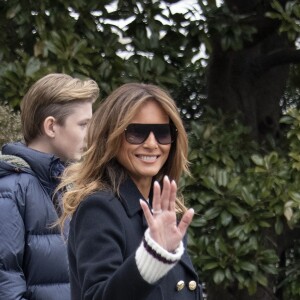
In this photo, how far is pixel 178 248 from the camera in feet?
7.22

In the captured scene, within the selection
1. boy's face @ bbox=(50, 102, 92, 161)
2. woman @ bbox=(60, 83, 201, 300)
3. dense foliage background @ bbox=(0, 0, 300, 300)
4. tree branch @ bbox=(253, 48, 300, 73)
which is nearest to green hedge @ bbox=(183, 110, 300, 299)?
dense foliage background @ bbox=(0, 0, 300, 300)

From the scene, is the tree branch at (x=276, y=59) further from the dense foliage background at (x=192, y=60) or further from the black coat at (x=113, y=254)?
the black coat at (x=113, y=254)

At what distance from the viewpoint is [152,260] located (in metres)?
A: 2.16

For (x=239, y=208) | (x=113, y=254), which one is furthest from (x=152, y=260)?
(x=239, y=208)

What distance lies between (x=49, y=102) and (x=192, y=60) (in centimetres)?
211

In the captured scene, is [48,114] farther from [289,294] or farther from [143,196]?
[289,294]

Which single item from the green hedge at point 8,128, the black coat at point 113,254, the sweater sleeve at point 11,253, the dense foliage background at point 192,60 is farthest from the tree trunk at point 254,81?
the black coat at point 113,254

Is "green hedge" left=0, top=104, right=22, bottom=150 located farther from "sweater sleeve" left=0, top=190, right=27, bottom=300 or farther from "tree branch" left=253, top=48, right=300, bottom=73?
"tree branch" left=253, top=48, right=300, bottom=73

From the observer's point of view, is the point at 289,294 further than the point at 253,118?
No

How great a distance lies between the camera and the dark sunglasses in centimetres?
243

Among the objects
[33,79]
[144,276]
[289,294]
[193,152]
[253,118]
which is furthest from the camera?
[253,118]

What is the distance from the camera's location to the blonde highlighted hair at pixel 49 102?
337cm

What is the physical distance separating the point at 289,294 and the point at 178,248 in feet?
11.9

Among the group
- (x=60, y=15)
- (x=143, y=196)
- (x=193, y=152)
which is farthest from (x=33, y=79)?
(x=143, y=196)
